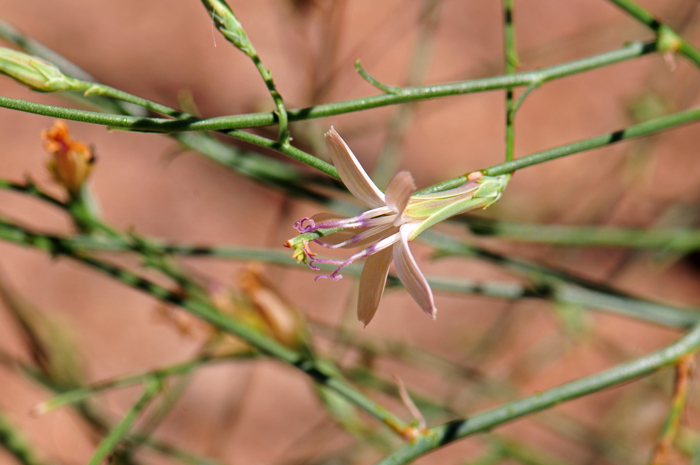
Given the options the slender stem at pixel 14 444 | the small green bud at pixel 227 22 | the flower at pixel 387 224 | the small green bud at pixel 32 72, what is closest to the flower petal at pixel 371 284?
the flower at pixel 387 224

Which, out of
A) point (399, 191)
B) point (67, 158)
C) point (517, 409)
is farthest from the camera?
point (67, 158)

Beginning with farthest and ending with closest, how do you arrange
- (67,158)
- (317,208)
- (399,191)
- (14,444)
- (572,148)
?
(317,208) < (14,444) < (67,158) < (572,148) < (399,191)

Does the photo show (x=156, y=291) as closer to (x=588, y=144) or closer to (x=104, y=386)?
(x=104, y=386)

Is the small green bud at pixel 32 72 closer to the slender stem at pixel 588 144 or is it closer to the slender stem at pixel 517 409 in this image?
the slender stem at pixel 588 144

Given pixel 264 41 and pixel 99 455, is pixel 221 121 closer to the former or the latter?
pixel 99 455

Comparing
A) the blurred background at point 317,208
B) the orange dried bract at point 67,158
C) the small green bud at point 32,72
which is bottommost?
the small green bud at point 32,72

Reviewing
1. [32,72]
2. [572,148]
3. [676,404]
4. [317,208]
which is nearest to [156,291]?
[32,72]
